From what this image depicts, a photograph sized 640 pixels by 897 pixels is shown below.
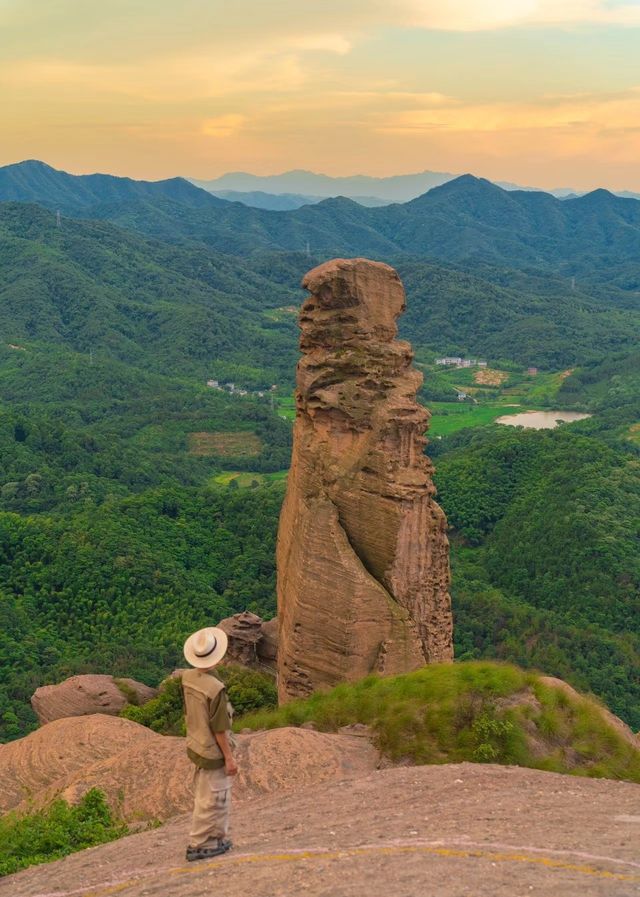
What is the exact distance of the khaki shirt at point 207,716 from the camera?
9.05m

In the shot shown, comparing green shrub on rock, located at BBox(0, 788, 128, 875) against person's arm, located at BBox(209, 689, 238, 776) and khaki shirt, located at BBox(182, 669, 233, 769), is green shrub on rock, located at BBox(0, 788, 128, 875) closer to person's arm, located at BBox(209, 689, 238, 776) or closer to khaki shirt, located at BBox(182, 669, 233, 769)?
khaki shirt, located at BBox(182, 669, 233, 769)

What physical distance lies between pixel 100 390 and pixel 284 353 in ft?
Answer: 177

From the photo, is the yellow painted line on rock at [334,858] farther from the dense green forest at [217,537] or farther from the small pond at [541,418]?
the small pond at [541,418]

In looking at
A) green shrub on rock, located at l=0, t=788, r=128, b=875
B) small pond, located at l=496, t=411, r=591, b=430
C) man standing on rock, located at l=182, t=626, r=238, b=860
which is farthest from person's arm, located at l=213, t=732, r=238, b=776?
small pond, located at l=496, t=411, r=591, b=430

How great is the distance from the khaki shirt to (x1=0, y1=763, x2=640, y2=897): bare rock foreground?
112 cm

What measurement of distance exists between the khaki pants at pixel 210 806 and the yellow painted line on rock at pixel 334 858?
272 mm

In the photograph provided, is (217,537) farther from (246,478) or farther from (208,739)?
(208,739)

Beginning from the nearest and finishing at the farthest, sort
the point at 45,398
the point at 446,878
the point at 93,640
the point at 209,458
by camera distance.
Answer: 1. the point at 446,878
2. the point at 93,640
3. the point at 209,458
4. the point at 45,398

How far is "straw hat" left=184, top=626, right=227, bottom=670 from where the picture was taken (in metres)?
9.02

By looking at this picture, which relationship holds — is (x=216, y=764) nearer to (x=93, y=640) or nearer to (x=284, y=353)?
(x=93, y=640)

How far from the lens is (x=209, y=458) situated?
104 meters

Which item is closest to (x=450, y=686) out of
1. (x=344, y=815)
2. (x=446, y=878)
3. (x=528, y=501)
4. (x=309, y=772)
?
(x=309, y=772)

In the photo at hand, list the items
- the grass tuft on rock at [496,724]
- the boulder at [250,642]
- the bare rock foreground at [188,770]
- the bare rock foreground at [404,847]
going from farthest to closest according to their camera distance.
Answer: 1. the boulder at [250,642]
2. the grass tuft on rock at [496,724]
3. the bare rock foreground at [188,770]
4. the bare rock foreground at [404,847]

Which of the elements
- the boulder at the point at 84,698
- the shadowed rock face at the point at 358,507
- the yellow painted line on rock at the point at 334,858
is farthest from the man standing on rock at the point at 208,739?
the boulder at the point at 84,698
